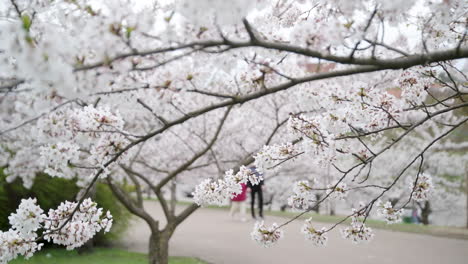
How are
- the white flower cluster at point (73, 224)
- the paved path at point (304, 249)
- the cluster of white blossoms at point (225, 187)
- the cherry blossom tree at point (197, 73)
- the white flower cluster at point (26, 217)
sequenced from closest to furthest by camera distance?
1. the cherry blossom tree at point (197, 73)
2. the white flower cluster at point (26, 217)
3. the white flower cluster at point (73, 224)
4. the cluster of white blossoms at point (225, 187)
5. the paved path at point (304, 249)

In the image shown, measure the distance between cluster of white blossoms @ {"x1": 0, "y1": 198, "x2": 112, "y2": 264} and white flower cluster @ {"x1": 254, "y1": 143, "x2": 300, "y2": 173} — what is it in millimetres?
1046

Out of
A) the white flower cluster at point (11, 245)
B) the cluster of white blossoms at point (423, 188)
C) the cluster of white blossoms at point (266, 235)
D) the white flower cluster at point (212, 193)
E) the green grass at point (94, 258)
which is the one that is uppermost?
the cluster of white blossoms at point (423, 188)

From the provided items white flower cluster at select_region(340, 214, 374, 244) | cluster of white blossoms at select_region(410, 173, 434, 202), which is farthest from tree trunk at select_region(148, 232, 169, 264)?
cluster of white blossoms at select_region(410, 173, 434, 202)

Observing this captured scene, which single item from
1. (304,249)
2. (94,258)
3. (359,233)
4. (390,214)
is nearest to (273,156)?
(359,233)

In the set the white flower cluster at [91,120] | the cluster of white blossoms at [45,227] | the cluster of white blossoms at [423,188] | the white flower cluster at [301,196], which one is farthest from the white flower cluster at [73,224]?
the cluster of white blossoms at [423,188]

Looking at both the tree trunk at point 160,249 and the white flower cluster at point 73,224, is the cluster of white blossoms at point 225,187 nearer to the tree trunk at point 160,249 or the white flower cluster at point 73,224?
the white flower cluster at point 73,224

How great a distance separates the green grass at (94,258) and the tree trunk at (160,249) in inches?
26.4

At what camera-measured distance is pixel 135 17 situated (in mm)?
1633

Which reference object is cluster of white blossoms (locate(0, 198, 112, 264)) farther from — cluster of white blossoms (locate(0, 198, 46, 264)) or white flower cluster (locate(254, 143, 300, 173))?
white flower cluster (locate(254, 143, 300, 173))

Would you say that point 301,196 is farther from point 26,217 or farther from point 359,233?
point 26,217

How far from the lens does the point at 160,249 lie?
199 inches

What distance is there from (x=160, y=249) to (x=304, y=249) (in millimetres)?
2531

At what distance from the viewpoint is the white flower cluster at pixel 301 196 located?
2830mm

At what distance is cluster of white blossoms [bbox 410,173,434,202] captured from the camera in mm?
2945
